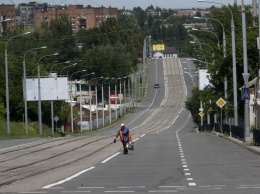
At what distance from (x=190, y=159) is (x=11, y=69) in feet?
261

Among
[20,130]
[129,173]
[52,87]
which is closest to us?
[129,173]

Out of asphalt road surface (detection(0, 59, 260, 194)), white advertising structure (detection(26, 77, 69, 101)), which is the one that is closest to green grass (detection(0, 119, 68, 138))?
white advertising structure (detection(26, 77, 69, 101))

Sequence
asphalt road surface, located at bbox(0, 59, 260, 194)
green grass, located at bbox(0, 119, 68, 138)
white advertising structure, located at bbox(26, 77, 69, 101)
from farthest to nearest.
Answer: white advertising structure, located at bbox(26, 77, 69, 101) → green grass, located at bbox(0, 119, 68, 138) → asphalt road surface, located at bbox(0, 59, 260, 194)

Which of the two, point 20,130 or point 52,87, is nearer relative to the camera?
point 20,130

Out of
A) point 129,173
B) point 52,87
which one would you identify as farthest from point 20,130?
point 129,173

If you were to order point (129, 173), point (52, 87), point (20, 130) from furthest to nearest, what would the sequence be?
1. point (52, 87)
2. point (20, 130)
3. point (129, 173)

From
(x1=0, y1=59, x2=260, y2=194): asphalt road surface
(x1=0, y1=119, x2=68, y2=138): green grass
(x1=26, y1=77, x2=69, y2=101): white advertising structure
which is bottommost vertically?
(x1=0, y1=119, x2=68, y2=138): green grass

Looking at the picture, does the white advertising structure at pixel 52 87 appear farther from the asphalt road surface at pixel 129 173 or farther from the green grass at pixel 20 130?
the asphalt road surface at pixel 129 173

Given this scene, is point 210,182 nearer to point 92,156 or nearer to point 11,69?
point 92,156

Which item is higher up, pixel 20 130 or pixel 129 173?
pixel 129 173

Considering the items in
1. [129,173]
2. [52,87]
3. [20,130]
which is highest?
[52,87]

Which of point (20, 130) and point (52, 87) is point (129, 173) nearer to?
point (20, 130)

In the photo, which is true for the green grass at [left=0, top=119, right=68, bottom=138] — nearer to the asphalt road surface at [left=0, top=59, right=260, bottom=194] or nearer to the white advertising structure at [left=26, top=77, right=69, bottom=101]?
the white advertising structure at [left=26, top=77, right=69, bottom=101]

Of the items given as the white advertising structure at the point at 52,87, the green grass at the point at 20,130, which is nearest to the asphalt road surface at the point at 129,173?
the green grass at the point at 20,130
